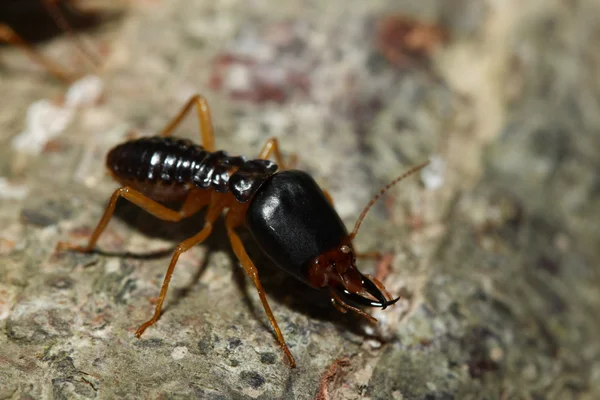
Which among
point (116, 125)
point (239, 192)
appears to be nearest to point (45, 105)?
point (116, 125)

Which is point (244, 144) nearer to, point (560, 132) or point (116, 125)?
point (116, 125)

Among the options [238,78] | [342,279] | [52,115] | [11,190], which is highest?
[238,78]

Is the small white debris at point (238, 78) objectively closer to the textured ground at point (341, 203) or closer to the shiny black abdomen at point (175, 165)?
the textured ground at point (341, 203)

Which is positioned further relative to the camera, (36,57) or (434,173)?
(36,57)

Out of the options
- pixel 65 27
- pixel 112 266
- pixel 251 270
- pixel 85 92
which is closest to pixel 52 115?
pixel 85 92

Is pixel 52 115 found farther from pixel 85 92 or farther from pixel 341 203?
pixel 341 203

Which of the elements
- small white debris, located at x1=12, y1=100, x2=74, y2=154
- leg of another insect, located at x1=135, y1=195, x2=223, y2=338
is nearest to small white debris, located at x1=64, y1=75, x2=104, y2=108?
small white debris, located at x1=12, y1=100, x2=74, y2=154
